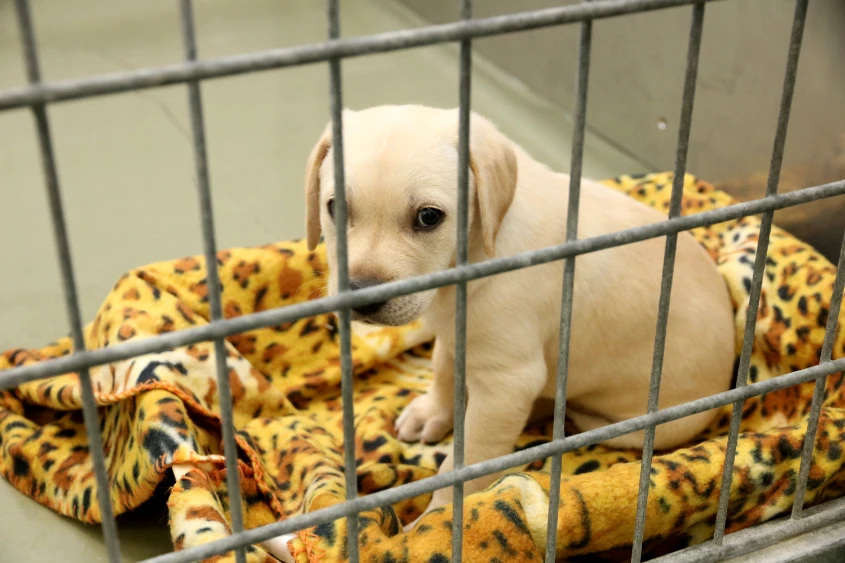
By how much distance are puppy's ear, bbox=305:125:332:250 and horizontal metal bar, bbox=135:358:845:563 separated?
0.74m

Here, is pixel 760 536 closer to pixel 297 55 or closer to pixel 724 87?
pixel 297 55

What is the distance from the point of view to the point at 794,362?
6.64ft

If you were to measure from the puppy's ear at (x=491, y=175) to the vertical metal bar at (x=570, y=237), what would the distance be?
1.32 feet

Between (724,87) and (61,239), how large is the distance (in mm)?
2200

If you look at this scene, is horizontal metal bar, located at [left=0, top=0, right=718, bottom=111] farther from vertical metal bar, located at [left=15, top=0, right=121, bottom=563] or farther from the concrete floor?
the concrete floor

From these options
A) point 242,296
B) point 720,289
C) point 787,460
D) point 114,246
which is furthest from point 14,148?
point 787,460

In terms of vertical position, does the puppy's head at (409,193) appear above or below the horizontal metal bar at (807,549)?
above

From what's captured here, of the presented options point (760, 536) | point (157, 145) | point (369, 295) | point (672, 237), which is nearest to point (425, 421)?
point (760, 536)

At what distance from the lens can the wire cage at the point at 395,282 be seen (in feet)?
2.73

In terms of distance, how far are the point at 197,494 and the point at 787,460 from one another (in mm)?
1042

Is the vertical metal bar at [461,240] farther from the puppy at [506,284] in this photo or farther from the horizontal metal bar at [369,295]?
the puppy at [506,284]

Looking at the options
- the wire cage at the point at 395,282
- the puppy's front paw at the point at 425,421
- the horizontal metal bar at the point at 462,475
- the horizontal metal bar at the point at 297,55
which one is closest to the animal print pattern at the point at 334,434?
the puppy's front paw at the point at 425,421

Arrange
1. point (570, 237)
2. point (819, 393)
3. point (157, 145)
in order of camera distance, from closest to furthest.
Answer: point (570, 237)
point (819, 393)
point (157, 145)

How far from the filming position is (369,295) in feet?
3.27
